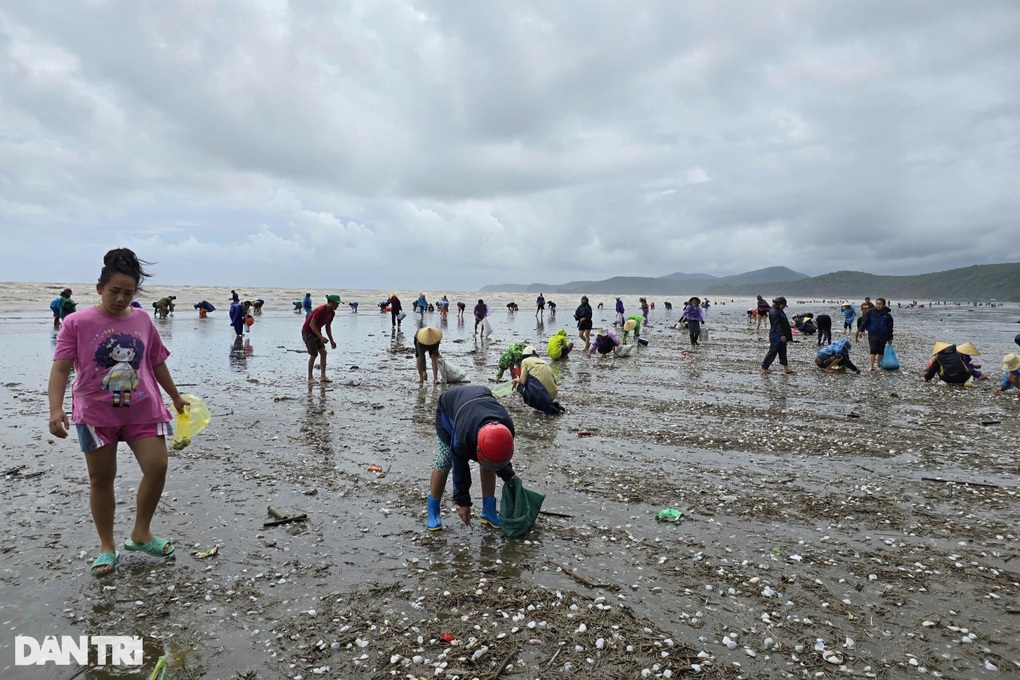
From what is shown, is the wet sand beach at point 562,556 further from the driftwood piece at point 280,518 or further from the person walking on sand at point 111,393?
the person walking on sand at point 111,393

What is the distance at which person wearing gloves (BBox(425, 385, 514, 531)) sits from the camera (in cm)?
462

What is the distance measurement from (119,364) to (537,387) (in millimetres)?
7471

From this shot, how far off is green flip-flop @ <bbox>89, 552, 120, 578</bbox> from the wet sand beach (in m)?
0.15

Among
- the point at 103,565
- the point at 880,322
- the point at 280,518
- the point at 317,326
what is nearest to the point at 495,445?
the point at 280,518

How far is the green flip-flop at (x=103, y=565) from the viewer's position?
438cm

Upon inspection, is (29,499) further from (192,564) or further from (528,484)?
(528,484)

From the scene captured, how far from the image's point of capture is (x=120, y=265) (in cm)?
429

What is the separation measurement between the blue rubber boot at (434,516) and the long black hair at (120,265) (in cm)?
334

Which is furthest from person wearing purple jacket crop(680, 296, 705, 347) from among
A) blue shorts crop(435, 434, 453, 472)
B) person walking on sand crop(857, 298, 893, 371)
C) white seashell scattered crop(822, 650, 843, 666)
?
white seashell scattered crop(822, 650, 843, 666)

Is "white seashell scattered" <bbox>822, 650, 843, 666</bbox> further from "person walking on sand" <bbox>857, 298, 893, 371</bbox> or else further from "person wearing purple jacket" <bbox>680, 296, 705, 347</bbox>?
"person wearing purple jacket" <bbox>680, 296, 705, 347</bbox>

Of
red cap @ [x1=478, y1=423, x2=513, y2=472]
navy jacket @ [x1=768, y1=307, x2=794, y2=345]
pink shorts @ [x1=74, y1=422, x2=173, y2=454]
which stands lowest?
red cap @ [x1=478, y1=423, x2=513, y2=472]

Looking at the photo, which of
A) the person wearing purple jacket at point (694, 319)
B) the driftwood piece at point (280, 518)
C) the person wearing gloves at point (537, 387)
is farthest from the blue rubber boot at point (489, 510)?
the person wearing purple jacket at point (694, 319)

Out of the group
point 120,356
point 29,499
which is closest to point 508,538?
point 120,356

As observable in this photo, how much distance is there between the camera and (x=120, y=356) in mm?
4316
